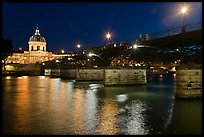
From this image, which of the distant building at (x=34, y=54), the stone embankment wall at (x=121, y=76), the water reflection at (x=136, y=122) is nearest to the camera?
the water reflection at (x=136, y=122)

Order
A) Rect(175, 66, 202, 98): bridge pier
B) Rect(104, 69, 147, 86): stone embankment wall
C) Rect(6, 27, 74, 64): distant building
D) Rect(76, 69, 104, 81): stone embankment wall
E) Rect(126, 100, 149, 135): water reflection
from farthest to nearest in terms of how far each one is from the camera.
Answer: Rect(6, 27, 74, 64): distant building < Rect(76, 69, 104, 81): stone embankment wall < Rect(104, 69, 147, 86): stone embankment wall < Rect(175, 66, 202, 98): bridge pier < Rect(126, 100, 149, 135): water reflection

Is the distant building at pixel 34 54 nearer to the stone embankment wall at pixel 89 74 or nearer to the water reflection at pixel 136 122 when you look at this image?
the stone embankment wall at pixel 89 74

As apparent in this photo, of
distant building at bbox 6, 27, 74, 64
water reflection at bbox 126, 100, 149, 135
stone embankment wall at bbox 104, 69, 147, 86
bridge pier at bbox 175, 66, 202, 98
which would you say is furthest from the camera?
distant building at bbox 6, 27, 74, 64

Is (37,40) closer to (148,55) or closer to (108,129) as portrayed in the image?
(148,55)

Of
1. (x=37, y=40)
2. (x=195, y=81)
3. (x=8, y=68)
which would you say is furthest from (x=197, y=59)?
(x=37, y=40)

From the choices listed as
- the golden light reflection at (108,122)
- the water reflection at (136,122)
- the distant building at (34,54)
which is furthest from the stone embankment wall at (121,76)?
the distant building at (34,54)

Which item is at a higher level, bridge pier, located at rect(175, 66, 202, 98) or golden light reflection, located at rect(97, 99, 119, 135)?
bridge pier, located at rect(175, 66, 202, 98)

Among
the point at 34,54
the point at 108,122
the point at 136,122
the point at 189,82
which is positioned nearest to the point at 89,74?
the point at 189,82

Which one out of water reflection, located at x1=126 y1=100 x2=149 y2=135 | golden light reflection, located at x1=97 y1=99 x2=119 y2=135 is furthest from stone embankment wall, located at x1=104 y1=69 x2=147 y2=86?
golden light reflection, located at x1=97 y1=99 x2=119 y2=135

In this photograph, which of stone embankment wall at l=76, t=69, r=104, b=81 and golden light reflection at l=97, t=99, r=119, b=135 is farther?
stone embankment wall at l=76, t=69, r=104, b=81

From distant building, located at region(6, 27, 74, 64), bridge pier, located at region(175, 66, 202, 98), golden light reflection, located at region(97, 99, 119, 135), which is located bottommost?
golden light reflection, located at region(97, 99, 119, 135)

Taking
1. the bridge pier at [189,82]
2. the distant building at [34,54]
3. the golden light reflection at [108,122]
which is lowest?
the golden light reflection at [108,122]

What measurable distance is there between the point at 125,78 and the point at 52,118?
29199mm

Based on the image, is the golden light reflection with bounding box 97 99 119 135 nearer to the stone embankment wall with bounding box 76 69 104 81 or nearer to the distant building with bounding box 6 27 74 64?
the stone embankment wall with bounding box 76 69 104 81
